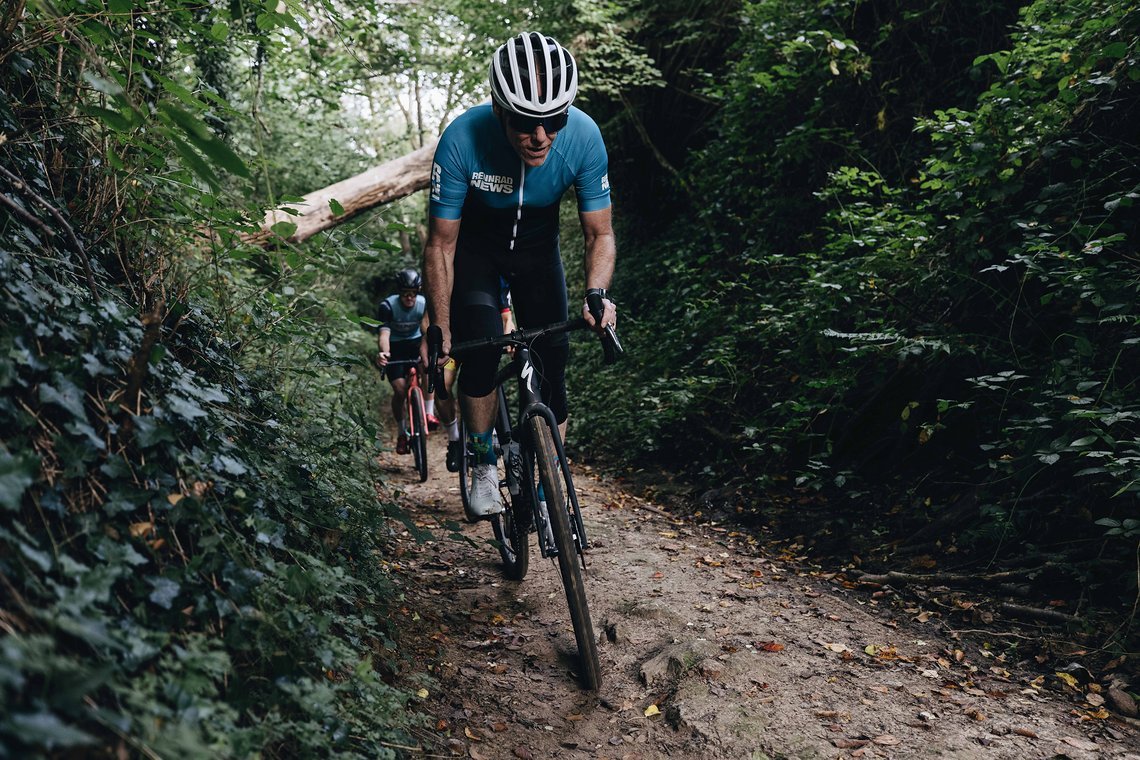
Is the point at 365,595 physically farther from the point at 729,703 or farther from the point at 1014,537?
the point at 1014,537

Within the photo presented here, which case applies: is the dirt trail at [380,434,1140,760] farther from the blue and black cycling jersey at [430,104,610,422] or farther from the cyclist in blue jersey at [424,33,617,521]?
the blue and black cycling jersey at [430,104,610,422]

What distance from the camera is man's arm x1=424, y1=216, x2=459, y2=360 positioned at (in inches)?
142

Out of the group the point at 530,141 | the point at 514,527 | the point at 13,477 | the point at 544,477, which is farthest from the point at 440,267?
the point at 13,477

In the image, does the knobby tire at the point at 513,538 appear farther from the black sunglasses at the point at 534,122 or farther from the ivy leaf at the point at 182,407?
the ivy leaf at the point at 182,407

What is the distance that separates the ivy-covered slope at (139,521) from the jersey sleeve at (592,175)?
1.87m

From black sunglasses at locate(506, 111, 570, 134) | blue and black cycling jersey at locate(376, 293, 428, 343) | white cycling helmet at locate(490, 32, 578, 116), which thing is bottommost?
blue and black cycling jersey at locate(376, 293, 428, 343)

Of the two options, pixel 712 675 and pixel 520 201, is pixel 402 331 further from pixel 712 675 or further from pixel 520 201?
pixel 712 675

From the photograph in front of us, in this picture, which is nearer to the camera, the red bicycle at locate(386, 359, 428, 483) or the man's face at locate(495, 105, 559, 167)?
the man's face at locate(495, 105, 559, 167)

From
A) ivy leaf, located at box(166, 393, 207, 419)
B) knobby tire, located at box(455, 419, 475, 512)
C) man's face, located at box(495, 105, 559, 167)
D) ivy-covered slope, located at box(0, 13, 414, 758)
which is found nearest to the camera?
ivy-covered slope, located at box(0, 13, 414, 758)

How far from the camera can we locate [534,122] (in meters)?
3.36

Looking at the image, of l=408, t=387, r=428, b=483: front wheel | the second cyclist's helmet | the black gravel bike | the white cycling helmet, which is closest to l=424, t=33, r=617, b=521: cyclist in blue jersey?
the white cycling helmet

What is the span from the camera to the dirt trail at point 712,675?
276 cm

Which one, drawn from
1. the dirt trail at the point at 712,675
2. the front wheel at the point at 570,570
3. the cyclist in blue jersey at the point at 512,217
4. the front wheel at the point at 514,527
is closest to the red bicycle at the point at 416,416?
the dirt trail at the point at 712,675

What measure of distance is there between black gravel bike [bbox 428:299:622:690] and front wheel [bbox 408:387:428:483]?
12.8 feet
